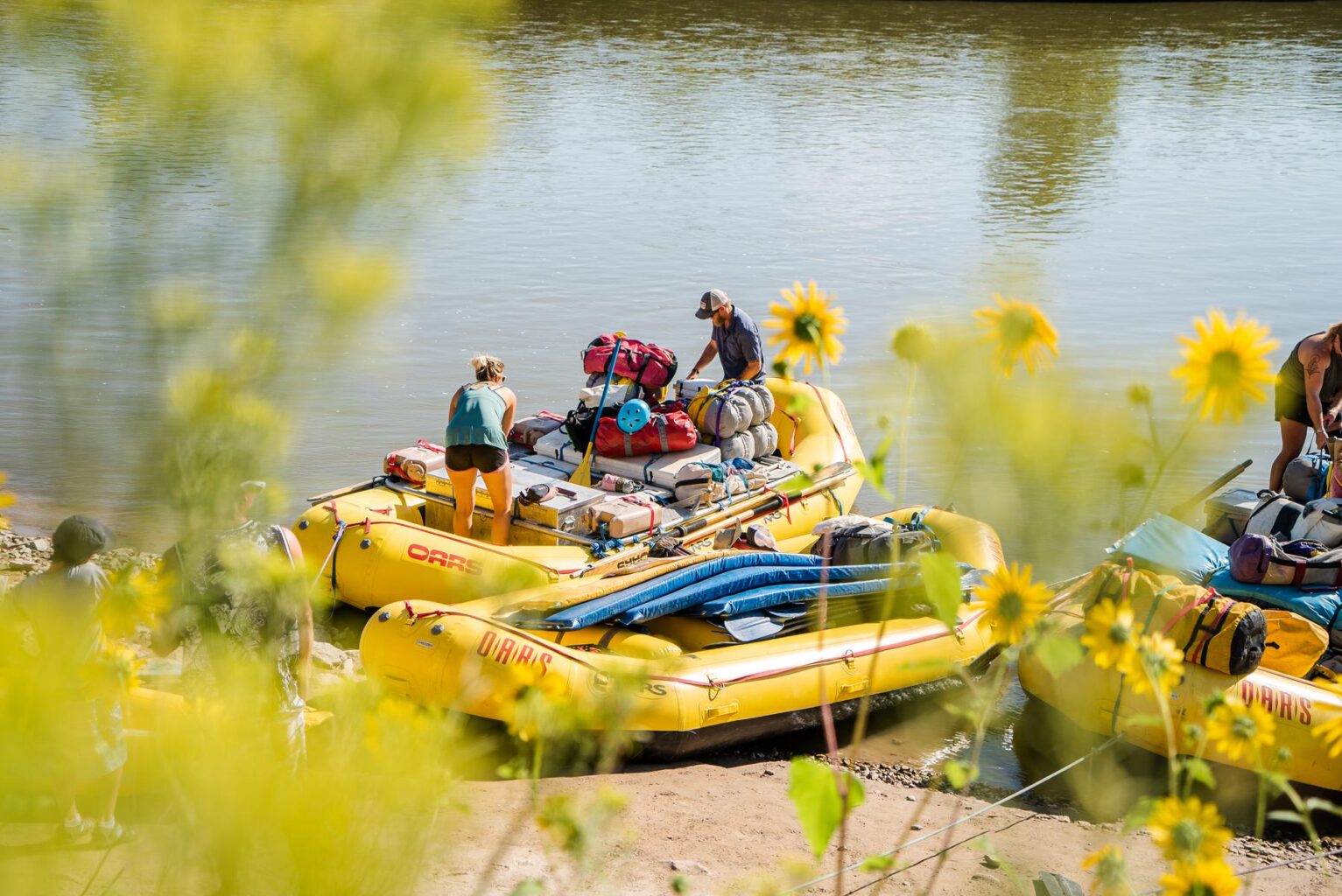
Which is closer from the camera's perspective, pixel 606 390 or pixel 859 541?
pixel 859 541

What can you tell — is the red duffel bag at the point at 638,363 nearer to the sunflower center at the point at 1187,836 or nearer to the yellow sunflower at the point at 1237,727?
the yellow sunflower at the point at 1237,727

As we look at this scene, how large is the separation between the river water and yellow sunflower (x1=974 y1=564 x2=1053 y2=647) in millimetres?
426

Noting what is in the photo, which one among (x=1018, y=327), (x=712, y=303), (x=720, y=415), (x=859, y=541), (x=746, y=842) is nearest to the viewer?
(x=1018, y=327)

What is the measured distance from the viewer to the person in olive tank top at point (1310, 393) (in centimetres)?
755

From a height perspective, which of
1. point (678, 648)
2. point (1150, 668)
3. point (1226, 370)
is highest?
point (1226, 370)

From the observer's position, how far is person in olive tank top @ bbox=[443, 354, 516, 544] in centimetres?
693

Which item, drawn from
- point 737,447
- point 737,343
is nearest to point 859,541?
point 737,447

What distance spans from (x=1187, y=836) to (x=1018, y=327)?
694mm

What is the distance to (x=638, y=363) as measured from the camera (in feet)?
26.6

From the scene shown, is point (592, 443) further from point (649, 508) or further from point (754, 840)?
point (754, 840)

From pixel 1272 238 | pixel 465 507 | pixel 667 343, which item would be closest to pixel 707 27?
pixel 1272 238

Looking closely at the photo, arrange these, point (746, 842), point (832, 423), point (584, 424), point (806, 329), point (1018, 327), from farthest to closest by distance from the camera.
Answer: point (832, 423) → point (584, 424) → point (746, 842) → point (806, 329) → point (1018, 327)

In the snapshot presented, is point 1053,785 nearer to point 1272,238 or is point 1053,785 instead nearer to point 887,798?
point 887,798

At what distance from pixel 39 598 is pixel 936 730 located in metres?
5.57
